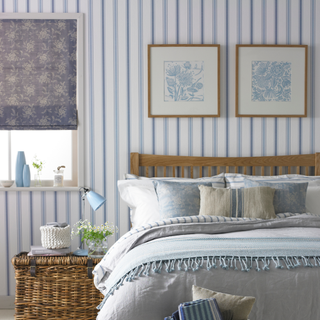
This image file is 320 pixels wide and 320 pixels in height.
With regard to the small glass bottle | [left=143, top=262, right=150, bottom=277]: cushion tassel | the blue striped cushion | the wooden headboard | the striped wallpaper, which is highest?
the striped wallpaper

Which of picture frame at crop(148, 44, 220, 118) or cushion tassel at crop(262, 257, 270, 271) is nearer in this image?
cushion tassel at crop(262, 257, 270, 271)

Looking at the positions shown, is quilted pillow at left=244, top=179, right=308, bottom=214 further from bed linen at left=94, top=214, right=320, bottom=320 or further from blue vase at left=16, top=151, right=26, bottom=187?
blue vase at left=16, top=151, right=26, bottom=187

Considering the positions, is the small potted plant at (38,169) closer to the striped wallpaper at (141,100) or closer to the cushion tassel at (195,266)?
the striped wallpaper at (141,100)

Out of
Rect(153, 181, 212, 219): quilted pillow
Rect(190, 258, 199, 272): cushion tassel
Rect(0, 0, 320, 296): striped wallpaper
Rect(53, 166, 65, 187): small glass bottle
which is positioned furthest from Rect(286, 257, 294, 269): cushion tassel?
Rect(53, 166, 65, 187): small glass bottle

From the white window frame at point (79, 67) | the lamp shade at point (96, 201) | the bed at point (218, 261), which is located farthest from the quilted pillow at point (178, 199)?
the white window frame at point (79, 67)

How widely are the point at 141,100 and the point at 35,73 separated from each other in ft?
3.18

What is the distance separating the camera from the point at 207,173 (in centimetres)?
287

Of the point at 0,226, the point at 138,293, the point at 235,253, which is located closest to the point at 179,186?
the point at 235,253

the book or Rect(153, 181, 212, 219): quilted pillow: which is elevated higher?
Rect(153, 181, 212, 219): quilted pillow

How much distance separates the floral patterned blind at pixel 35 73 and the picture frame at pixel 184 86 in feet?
2.49

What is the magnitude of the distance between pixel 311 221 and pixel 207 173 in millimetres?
1099

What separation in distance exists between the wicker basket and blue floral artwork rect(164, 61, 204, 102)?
5.09 feet

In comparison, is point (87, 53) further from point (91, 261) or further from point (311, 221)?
Result: point (311, 221)

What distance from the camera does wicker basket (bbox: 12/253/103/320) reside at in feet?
7.17
